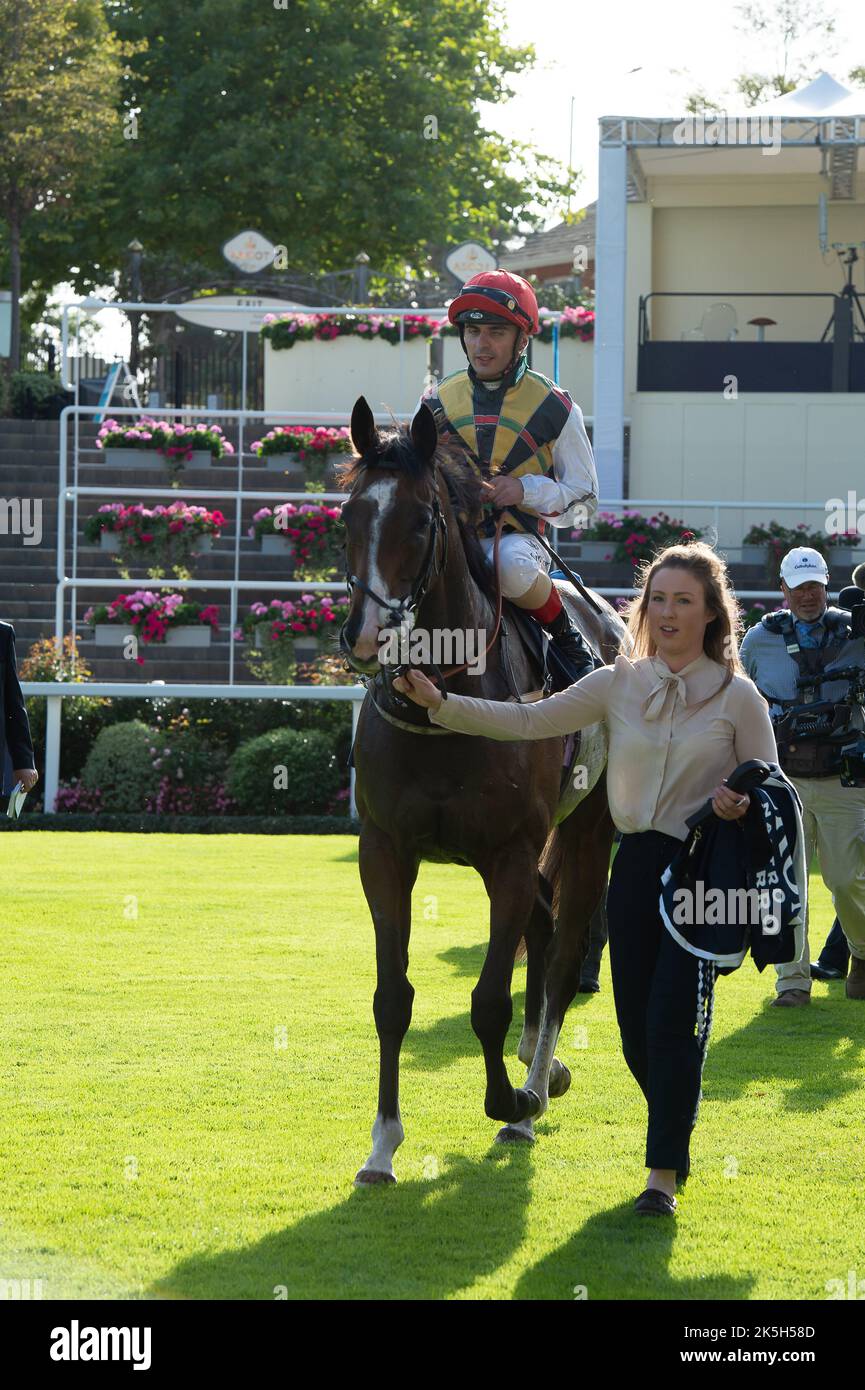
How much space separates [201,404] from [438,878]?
1698 centimetres

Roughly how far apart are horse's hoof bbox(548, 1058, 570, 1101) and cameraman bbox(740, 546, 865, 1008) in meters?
2.35

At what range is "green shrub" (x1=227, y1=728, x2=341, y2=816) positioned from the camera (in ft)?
48.2

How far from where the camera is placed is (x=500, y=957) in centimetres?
500

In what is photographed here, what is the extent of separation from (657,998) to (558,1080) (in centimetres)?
136

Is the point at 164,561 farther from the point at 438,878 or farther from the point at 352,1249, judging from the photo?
the point at 352,1249

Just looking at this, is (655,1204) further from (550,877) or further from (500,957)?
(550,877)

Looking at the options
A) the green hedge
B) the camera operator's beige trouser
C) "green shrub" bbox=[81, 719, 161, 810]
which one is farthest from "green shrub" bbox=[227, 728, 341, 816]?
the camera operator's beige trouser

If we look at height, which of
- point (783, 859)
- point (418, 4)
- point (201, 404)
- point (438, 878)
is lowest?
point (438, 878)

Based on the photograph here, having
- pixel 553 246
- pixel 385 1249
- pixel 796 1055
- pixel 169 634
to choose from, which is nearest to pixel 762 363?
pixel 169 634

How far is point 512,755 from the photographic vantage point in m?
5.10

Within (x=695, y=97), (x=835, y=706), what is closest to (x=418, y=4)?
(x=695, y=97)

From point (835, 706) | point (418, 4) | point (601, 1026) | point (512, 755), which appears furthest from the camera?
point (418, 4)

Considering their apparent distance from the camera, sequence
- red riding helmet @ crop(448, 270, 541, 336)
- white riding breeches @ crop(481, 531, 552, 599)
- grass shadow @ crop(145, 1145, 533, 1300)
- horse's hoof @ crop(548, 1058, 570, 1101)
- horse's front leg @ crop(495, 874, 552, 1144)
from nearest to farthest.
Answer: grass shadow @ crop(145, 1145, 533, 1300) → white riding breeches @ crop(481, 531, 552, 599) → red riding helmet @ crop(448, 270, 541, 336) → horse's hoof @ crop(548, 1058, 570, 1101) → horse's front leg @ crop(495, 874, 552, 1144)

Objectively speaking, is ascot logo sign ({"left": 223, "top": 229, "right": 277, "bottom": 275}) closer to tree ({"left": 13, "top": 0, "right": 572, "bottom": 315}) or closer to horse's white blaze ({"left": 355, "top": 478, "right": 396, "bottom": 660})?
tree ({"left": 13, "top": 0, "right": 572, "bottom": 315})
